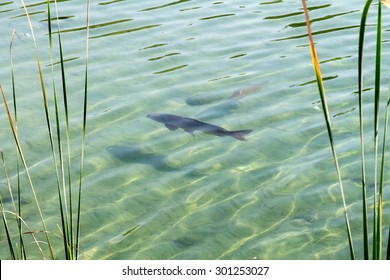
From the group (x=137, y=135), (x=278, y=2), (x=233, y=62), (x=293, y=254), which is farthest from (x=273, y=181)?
(x=278, y=2)

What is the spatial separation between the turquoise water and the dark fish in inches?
2.0

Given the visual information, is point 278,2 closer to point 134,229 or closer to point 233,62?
point 233,62

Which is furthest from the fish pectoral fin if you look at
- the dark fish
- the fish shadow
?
the fish shadow

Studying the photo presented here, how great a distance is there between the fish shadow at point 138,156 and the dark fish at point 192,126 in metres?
0.32

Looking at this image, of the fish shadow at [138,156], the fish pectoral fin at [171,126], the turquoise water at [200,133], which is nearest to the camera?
the turquoise water at [200,133]

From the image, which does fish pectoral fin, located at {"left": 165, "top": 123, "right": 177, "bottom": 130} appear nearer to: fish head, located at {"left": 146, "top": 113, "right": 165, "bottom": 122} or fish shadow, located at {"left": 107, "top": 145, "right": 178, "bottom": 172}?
fish head, located at {"left": 146, "top": 113, "right": 165, "bottom": 122}

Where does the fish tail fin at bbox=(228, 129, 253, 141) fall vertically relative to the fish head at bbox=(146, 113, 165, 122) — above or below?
below

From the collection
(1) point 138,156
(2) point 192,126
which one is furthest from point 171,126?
(1) point 138,156

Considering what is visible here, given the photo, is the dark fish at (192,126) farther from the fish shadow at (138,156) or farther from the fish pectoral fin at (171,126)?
the fish shadow at (138,156)

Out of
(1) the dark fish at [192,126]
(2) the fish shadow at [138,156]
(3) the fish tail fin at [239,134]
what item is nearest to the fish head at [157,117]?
(1) the dark fish at [192,126]

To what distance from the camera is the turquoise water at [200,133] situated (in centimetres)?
373

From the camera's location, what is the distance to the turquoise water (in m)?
3.73

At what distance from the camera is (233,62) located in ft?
19.1

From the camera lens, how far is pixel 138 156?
449cm
